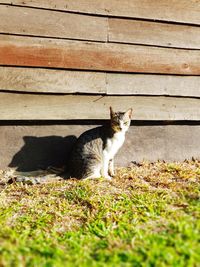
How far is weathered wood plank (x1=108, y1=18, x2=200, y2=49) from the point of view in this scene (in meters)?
6.02

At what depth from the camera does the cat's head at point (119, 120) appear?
19.3 feet

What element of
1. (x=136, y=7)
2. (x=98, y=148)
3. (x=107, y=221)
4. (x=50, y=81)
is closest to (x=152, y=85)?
(x=136, y=7)

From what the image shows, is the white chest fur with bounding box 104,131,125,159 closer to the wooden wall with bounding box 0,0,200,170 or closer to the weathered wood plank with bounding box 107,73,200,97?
the wooden wall with bounding box 0,0,200,170

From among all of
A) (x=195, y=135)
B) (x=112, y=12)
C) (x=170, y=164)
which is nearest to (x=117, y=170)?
(x=170, y=164)

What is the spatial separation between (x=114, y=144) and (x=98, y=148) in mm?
225

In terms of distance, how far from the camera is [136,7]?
6059 millimetres

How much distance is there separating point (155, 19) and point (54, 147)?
87.6 inches

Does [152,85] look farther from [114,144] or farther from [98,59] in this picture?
[114,144]

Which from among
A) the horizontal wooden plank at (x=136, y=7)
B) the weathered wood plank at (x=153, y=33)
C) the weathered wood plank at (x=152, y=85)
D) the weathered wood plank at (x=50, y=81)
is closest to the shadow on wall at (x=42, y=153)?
the weathered wood plank at (x=50, y=81)

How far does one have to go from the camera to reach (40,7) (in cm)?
560

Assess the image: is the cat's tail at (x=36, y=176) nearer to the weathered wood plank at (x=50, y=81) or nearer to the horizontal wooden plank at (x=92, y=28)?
the weathered wood plank at (x=50, y=81)

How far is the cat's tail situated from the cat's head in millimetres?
902

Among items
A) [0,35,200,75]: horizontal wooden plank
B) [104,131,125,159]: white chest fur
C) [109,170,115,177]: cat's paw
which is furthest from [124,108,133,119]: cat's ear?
[109,170,115,177]: cat's paw

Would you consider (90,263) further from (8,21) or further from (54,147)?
(8,21)
